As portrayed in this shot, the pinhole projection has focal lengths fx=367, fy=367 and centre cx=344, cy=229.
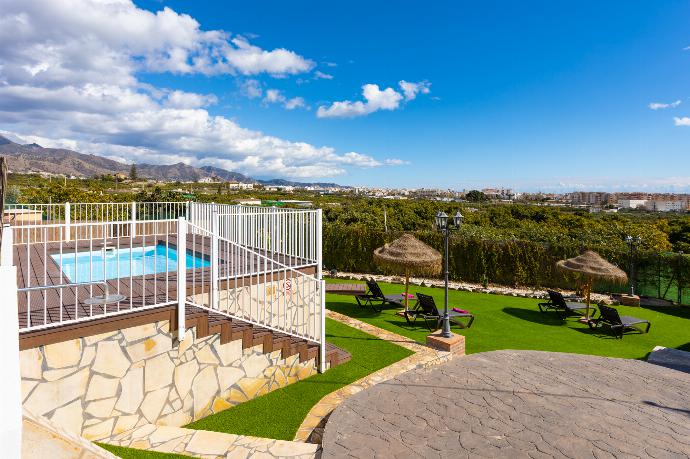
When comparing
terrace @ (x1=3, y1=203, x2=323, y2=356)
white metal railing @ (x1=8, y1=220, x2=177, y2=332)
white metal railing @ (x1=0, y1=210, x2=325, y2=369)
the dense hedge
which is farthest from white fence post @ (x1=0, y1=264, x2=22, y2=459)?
the dense hedge

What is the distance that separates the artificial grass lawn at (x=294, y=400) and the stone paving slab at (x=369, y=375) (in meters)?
0.11

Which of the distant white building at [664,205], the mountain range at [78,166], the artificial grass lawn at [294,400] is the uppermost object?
the mountain range at [78,166]

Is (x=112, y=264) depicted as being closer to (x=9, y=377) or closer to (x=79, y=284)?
(x=79, y=284)

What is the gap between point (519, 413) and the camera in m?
5.07

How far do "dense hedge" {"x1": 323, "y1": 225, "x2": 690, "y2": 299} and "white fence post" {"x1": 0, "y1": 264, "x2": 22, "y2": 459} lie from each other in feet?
52.3

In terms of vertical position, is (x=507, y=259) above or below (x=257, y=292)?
below

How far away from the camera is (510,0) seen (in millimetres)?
15539

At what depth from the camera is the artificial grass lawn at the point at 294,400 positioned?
15.8ft

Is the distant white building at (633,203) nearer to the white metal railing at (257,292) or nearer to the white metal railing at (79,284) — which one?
the white metal railing at (257,292)

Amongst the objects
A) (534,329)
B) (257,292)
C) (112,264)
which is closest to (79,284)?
(257,292)

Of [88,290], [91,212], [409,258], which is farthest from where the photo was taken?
[409,258]

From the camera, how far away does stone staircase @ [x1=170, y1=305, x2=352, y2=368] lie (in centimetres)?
496

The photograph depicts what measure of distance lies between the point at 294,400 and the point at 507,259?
44.9ft

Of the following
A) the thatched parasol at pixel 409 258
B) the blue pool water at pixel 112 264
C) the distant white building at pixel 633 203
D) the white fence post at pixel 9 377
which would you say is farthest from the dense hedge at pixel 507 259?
the distant white building at pixel 633 203
